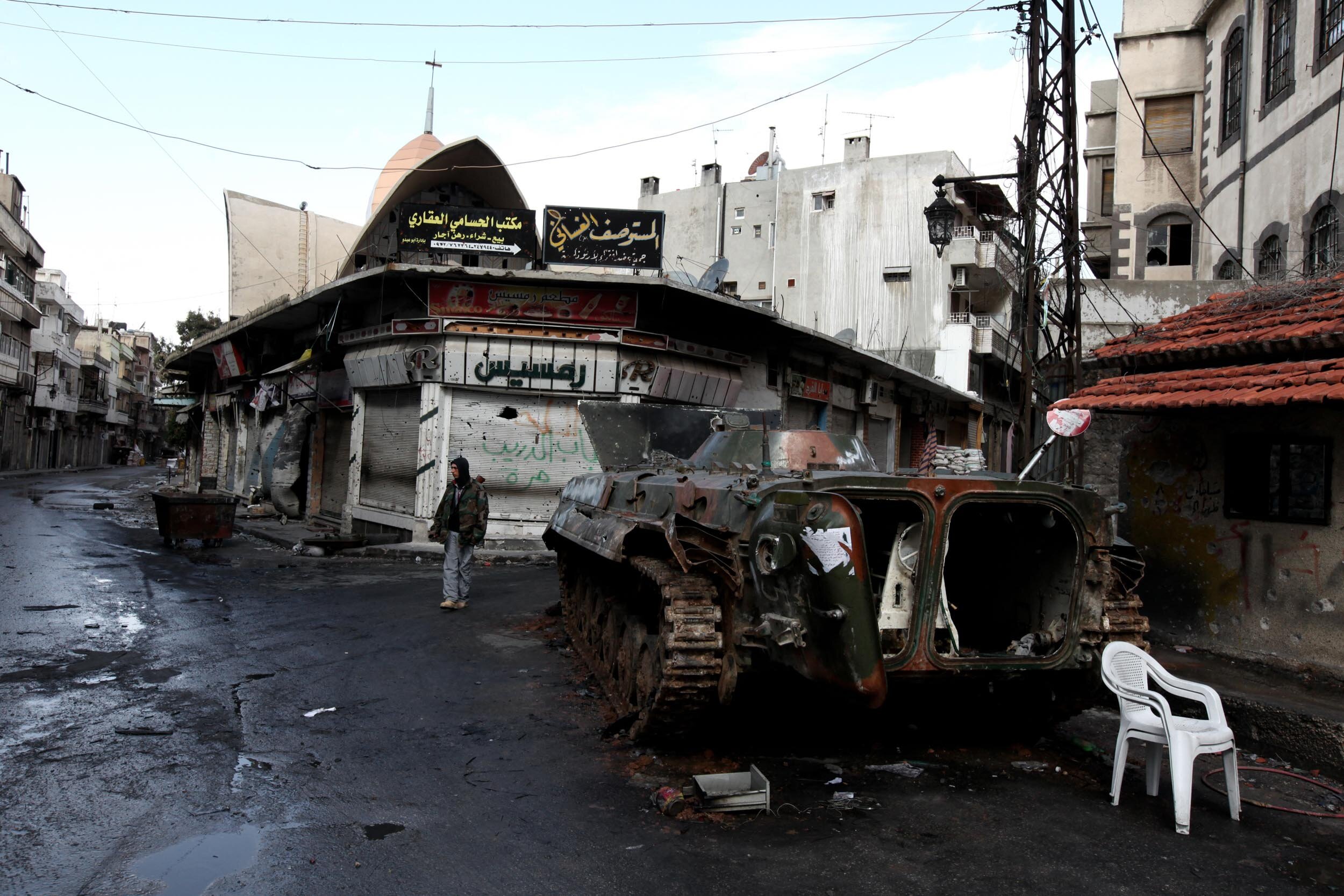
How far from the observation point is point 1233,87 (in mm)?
17062

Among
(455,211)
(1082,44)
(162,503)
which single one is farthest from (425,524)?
(1082,44)

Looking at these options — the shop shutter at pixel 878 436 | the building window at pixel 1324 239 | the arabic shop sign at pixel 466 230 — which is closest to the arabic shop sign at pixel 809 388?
the shop shutter at pixel 878 436

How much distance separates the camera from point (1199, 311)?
8250 millimetres

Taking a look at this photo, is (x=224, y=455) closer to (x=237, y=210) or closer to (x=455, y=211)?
(x=237, y=210)

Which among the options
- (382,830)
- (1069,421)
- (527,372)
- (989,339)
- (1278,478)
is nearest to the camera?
(382,830)

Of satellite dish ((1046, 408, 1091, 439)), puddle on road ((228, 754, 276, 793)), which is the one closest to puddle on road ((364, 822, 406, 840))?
puddle on road ((228, 754, 276, 793))

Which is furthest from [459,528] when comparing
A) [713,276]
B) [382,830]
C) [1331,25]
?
[1331,25]

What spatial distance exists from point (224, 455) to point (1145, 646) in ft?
88.3

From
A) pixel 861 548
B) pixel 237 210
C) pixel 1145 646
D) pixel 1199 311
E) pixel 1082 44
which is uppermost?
pixel 237 210

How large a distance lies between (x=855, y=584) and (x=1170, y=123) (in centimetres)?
2188

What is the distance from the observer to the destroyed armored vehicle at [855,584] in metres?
3.93

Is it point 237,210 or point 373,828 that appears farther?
point 237,210

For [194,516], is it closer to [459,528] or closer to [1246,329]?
[459,528]

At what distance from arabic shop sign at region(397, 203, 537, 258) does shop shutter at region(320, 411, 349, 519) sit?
4.64 m
